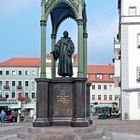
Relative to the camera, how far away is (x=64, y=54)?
16906mm

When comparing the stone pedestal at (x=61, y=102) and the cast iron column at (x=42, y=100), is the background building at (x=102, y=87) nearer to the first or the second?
the stone pedestal at (x=61, y=102)

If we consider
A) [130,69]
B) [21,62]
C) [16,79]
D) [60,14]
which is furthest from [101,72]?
[60,14]

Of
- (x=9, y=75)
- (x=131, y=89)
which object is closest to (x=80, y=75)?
(x=131, y=89)

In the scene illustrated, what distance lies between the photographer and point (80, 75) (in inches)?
641

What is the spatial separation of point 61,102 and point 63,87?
22.4 inches

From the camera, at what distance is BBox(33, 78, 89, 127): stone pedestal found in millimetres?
15758

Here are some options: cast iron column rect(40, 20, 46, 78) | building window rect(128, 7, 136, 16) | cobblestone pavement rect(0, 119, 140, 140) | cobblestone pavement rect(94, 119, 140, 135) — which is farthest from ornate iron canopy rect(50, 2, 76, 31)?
building window rect(128, 7, 136, 16)

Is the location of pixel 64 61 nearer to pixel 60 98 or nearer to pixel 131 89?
pixel 60 98

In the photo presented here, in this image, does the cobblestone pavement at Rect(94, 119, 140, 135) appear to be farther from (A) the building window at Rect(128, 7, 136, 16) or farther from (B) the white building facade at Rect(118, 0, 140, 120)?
(A) the building window at Rect(128, 7, 136, 16)

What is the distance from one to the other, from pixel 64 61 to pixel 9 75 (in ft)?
272

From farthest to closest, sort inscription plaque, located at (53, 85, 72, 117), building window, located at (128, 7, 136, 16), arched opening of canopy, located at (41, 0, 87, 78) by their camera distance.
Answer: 1. building window, located at (128, 7, 136, 16)
2. arched opening of canopy, located at (41, 0, 87, 78)
3. inscription plaque, located at (53, 85, 72, 117)

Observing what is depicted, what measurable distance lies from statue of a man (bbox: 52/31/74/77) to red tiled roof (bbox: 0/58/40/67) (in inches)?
3260

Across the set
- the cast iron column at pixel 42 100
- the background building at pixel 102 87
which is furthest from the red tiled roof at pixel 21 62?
the cast iron column at pixel 42 100

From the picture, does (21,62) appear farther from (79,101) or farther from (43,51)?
(79,101)
